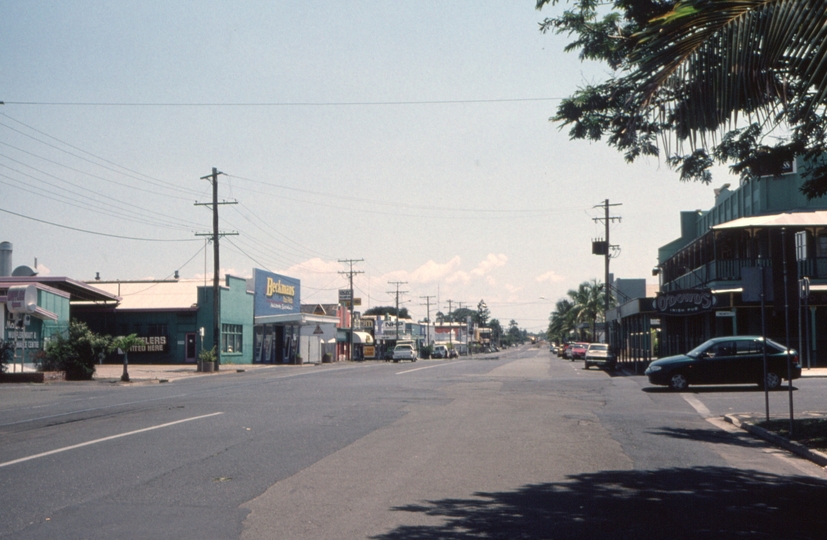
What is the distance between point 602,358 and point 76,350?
2582cm

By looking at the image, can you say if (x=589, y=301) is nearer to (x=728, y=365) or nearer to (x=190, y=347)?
(x=190, y=347)

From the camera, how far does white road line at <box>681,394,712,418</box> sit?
16778 mm

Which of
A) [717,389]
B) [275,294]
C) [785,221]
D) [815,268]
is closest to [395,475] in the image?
[717,389]

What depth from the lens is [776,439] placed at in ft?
39.9

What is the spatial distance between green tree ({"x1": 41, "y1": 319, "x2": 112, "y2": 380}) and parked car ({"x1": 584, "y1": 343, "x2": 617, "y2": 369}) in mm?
24361

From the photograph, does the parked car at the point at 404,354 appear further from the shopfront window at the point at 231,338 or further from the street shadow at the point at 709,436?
the street shadow at the point at 709,436

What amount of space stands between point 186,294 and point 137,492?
165 ft

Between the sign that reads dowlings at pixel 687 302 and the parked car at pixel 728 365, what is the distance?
8125 mm

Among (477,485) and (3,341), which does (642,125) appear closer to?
(477,485)

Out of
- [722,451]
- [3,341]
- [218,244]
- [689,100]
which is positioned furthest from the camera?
[218,244]

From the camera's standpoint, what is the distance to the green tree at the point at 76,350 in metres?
32.1

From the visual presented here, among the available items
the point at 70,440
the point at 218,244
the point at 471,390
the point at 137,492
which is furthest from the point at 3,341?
the point at 137,492

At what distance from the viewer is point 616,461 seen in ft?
33.1

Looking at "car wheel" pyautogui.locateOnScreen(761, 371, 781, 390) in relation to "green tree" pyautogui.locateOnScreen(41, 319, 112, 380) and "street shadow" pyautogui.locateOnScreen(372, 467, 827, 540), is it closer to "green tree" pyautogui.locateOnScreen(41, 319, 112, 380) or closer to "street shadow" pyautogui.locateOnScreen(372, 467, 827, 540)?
"street shadow" pyautogui.locateOnScreen(372, 467, 827, 540)
